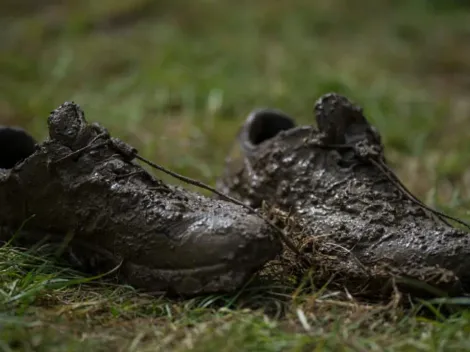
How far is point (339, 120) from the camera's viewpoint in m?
1.96

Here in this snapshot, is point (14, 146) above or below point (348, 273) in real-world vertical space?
above

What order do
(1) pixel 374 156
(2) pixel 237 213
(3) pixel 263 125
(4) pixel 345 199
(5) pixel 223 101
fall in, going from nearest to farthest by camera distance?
(2) pixel 237 213, (4) pixel 345 199, (1) pixel 374 156, (3) pixel 263 125, (5) pixel 223 101

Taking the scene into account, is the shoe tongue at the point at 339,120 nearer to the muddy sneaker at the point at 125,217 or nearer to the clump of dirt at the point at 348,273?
the clump of dirt at the point at 348,273

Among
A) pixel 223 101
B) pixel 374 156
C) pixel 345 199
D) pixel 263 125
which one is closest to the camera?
pixel 345 199

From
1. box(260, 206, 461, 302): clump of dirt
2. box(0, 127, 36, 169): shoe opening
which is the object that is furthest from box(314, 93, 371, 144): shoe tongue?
box(0, 127, 36, 169): shoe opening

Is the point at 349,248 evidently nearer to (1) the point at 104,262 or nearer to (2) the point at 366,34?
(1) the point at 104,262

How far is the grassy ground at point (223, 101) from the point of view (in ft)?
4.38

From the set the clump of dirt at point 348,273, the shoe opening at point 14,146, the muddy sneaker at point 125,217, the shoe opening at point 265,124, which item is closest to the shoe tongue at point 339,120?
the shoe opening at point 265,124

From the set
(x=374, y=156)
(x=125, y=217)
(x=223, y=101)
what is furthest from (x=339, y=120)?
(x=223, y=101)

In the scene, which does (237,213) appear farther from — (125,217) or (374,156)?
(374,156)

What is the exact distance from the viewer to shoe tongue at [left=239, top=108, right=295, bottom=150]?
2.16 meters

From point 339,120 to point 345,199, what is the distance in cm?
28

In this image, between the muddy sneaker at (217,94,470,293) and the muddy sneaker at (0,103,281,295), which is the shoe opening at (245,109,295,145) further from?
the muddy sneaker at (0,103,281,295)

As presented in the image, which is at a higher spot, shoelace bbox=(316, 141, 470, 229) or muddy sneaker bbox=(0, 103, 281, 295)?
shoelace bbox=(316, 141, 470, 229)
